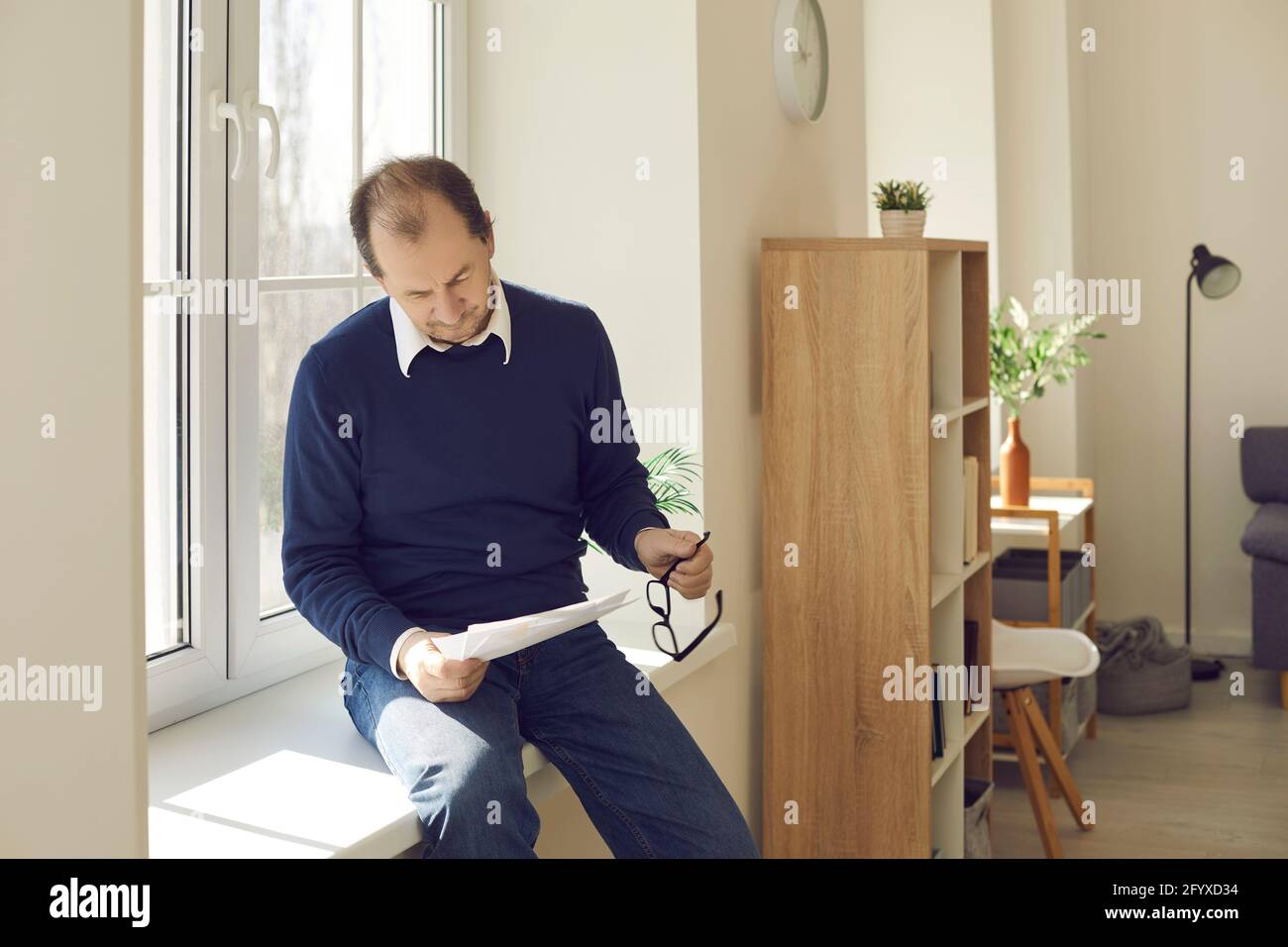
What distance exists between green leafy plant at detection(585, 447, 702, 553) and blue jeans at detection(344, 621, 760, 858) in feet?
1.61

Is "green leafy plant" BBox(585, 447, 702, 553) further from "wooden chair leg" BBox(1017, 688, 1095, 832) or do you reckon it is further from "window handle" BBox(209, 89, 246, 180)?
"wooden chair leg" BBox(1017, 688, 1095, 832)

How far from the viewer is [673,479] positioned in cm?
224

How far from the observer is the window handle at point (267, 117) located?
1803 mm

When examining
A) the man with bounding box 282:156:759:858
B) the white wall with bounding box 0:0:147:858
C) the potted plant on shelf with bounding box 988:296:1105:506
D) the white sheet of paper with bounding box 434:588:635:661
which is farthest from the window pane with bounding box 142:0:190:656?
the potted plant on shelf with bounding box 988:296:1105:506

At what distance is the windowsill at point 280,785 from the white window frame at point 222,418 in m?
0.06

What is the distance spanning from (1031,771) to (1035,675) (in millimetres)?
232

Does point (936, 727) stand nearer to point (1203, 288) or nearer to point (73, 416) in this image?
point (73, 416)

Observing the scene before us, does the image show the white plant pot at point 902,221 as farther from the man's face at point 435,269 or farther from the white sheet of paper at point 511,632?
the white sheet of paper at point 511,632

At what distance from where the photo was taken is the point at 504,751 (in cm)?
146

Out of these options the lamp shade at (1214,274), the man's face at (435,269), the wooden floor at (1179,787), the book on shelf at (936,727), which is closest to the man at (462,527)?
the man's face at (435,269)
